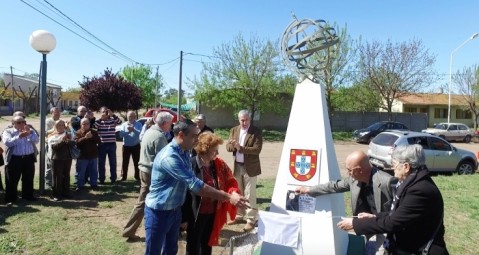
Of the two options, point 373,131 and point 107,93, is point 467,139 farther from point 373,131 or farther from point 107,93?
point 107,93

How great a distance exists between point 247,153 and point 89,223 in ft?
9.17

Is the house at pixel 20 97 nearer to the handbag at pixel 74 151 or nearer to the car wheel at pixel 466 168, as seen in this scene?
the handbag at pixel 74 151

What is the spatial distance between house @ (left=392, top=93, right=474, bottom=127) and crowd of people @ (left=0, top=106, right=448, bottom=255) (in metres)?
40.1

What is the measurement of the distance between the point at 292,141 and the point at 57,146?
193 inches

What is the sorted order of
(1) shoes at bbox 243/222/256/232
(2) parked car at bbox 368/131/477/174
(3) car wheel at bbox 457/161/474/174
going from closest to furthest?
1. (1) shoes at bbox 243/222/256/232
2. (2) parked car at bbox 368/131/477/174
3. (3) car wheel at bbox 457/161/474/174

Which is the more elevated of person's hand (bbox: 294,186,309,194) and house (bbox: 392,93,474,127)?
house (bbox: 392,93,474,127)

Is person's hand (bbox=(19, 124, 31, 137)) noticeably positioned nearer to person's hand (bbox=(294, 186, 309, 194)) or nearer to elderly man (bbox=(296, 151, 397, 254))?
person's hand (bbox=(294, 186, 309, 194))

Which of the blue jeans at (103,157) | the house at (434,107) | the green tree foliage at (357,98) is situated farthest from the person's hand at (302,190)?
the house at (434,107)

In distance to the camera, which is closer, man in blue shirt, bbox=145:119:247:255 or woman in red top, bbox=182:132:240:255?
man in blue shirt, bbox=145:119:247:255

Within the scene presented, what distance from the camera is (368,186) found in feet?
11.7

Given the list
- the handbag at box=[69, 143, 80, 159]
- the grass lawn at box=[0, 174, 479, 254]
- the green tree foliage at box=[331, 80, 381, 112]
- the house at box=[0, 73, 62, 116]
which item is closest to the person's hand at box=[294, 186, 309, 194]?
the grass lawn at box=[0, 174, 479, 254]

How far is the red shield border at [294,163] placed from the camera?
4480 mm

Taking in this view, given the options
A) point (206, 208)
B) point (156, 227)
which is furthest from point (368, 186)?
point (156, 227)

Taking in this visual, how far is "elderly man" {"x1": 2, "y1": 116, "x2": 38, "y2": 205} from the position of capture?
6867mm
